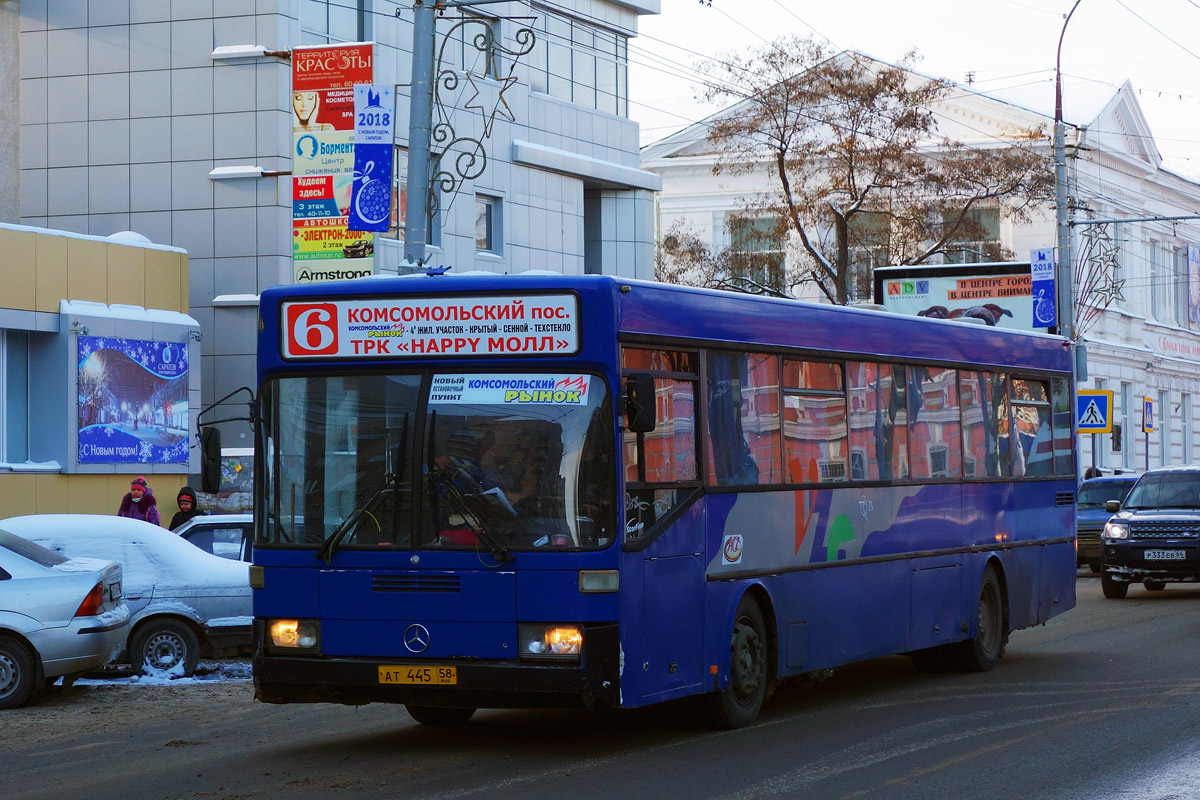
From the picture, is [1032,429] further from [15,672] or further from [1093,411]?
[1093,411]

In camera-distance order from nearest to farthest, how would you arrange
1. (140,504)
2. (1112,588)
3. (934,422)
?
(934,422) → (140,504) → (1112,588)

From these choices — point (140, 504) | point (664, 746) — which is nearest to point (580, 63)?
point (140, 504)

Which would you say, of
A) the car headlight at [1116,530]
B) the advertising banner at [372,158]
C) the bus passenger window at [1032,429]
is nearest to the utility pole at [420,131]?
the advertising banner at [372,158]

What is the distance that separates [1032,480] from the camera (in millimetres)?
16203

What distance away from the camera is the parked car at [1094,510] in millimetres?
30141

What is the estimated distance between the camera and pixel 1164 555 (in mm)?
23422

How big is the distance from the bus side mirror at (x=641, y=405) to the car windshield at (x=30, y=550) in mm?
6143

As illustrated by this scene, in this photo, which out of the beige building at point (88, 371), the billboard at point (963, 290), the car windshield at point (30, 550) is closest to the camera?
the car windshield at point (30, 550)

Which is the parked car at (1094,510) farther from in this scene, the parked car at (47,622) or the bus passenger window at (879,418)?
the parked car at (47,622)

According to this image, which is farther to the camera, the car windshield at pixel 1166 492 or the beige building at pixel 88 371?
the car windshield at pixel 1166 492

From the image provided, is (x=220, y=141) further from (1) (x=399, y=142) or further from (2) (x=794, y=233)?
(2) (x=794, y=233)

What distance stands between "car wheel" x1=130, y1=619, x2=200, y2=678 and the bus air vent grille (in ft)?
19.6

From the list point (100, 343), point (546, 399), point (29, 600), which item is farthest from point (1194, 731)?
point (100, 343)

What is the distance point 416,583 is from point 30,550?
522cm
